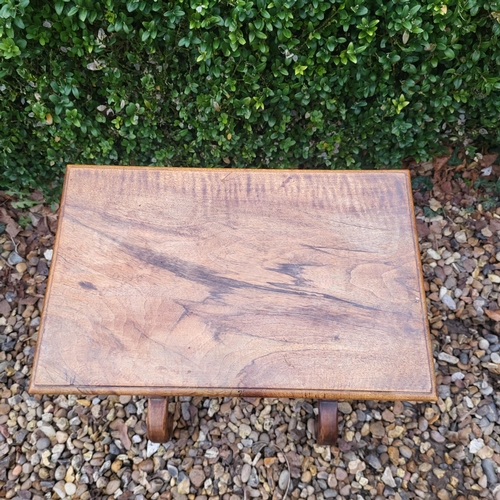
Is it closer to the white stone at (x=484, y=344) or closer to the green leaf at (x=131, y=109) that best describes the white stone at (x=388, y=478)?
the white stone at (x=484, y=344)

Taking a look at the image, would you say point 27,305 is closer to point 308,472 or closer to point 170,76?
point 170,76

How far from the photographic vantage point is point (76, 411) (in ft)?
6.35

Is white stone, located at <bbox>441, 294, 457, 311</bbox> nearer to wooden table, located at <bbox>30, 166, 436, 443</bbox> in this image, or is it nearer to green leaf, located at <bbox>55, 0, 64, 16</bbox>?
wooden table, located at <bbox>30, 166, 436, 443</bbox>

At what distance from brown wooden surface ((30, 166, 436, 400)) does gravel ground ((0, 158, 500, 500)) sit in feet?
2.40

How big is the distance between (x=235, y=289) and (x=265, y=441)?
835mm

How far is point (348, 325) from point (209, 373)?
420 millimetres

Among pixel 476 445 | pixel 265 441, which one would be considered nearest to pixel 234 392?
pixel 265 441

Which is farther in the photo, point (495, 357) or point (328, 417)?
point (495, 357)

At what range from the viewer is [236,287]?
4.50 ft

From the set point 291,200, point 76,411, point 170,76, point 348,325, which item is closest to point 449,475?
point 348,325

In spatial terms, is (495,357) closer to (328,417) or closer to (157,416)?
(328,417)

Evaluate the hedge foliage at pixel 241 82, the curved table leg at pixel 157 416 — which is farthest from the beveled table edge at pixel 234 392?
the hedge foliage at pixel 241 82

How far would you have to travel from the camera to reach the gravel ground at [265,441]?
1.76 m

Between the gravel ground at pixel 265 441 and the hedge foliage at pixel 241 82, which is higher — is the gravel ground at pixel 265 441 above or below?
below
